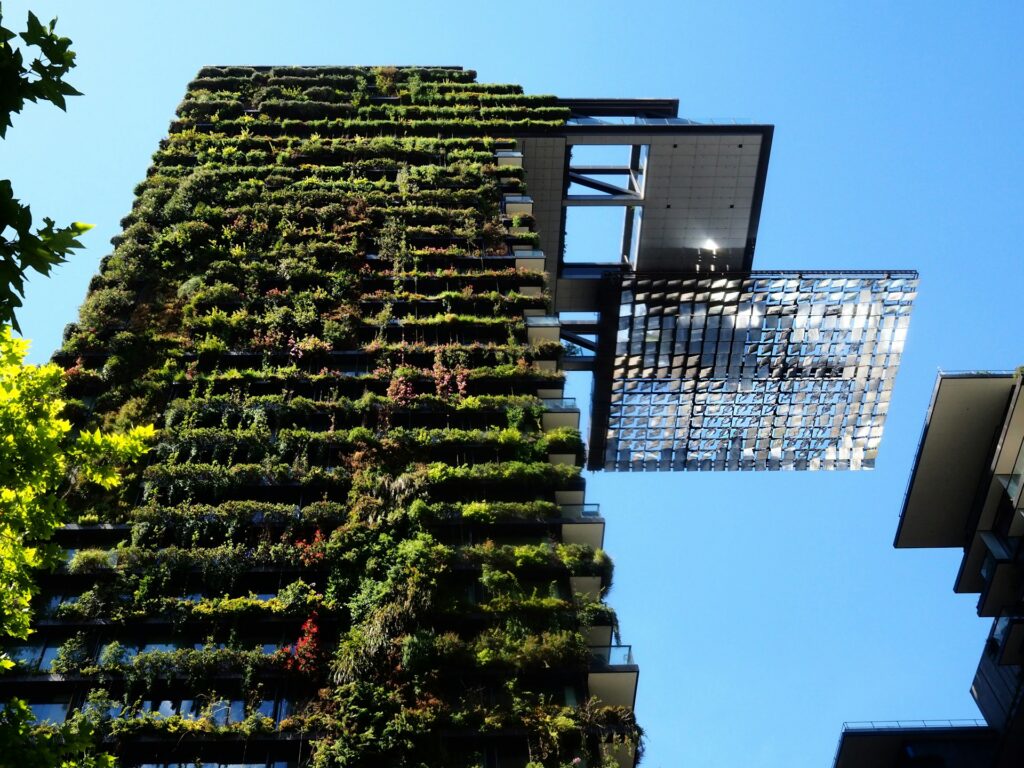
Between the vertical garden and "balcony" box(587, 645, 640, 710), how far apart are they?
0.45 meters

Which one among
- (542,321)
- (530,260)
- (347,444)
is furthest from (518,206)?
(347,444)

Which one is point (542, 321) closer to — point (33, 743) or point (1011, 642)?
point (33, 743)

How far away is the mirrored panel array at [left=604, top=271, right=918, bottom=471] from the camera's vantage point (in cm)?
5862

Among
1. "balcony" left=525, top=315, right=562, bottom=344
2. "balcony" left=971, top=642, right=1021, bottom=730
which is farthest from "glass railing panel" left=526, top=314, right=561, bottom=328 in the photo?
"balcony" left=971, top=642, right=1021, bottom=730

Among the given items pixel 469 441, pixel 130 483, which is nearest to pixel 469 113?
pixel 469 441

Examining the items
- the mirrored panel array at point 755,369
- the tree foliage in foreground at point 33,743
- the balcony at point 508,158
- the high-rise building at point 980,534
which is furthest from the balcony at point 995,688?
the tree foliage in foreground at point 33,743

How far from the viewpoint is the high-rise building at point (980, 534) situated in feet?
148

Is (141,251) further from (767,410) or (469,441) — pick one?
(767,410)

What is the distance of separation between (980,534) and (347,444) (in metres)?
33.0

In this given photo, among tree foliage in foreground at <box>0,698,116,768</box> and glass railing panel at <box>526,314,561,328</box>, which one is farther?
glass railing panel at <box>526,314,561,328</box>

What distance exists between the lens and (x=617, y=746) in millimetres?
22359

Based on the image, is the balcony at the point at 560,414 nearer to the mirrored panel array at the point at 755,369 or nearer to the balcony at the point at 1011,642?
the balcony at the point at 1011,642

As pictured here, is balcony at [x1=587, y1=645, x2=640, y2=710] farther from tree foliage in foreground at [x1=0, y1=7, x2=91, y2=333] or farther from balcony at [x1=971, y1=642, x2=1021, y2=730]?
balcony at [x1=971, y1=642, x2=1021, y2=730]

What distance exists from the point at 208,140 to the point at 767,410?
34990mm
